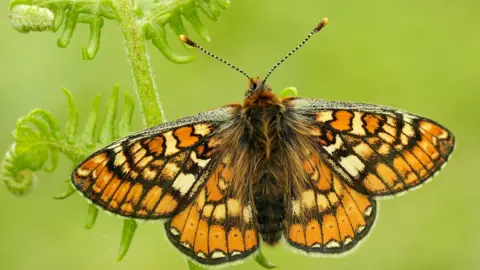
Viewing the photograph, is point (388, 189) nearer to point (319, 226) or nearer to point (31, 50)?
point (319, 226)

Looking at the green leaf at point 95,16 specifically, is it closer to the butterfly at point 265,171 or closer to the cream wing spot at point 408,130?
the butterfly at point 265,171

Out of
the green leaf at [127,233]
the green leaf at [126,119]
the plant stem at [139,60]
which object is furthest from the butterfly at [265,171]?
the green leaf at [126,119]

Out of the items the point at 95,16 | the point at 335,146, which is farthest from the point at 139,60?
the point at 335,146

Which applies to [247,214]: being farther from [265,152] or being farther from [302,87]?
[302,87]

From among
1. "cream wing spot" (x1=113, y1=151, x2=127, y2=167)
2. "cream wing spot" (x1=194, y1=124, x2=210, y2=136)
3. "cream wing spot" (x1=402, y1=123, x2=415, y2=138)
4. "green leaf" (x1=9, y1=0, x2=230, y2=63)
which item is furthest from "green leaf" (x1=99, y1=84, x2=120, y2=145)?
"cream wing spot" (x1=402, y1=123, x2=415, y2=138)

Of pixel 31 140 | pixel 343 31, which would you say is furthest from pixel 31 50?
pixel 31 140

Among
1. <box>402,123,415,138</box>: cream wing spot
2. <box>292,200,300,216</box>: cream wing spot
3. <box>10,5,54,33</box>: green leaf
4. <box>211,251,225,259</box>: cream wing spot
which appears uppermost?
<box>10,5,54,33</box>: green leaf

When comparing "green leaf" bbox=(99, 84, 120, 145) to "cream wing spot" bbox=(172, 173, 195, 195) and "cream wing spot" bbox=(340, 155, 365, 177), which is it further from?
"cream wing spot" bbox=(340, 155, 365, 177)
